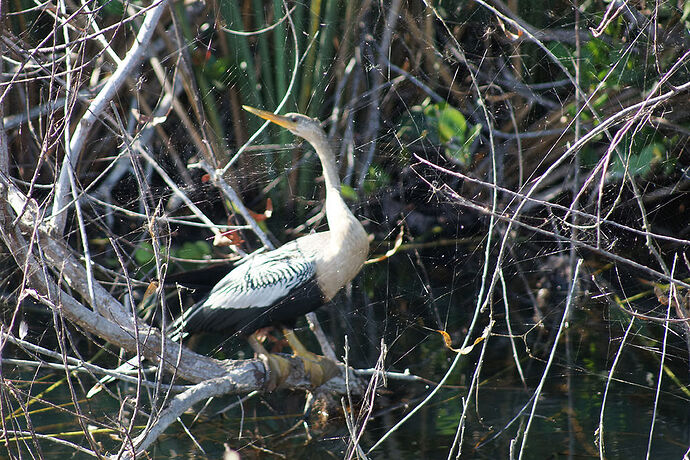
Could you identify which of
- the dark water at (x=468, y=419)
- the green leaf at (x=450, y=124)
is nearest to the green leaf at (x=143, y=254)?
the dark water at (x=468, y=419)

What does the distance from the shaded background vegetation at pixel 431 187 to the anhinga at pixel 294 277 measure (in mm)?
90

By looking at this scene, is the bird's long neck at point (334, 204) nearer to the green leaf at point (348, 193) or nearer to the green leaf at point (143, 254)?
the green leaf at point (348, 193)

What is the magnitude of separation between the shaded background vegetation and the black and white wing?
0.43ft

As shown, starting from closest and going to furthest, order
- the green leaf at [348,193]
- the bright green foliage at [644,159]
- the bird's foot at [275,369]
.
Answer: the bright green foliage at [644,159] → the bird's foot at [275,369] → the green leaf at [348,193]

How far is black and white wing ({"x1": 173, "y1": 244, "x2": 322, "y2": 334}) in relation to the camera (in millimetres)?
2736

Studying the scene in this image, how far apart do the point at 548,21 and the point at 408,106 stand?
57cm

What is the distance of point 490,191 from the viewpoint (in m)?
2.58

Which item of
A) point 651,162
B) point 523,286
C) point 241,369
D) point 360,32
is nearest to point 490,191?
point 523,286

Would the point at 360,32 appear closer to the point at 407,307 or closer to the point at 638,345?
the point at 407,307

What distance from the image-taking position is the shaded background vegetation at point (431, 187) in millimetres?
A: 2326

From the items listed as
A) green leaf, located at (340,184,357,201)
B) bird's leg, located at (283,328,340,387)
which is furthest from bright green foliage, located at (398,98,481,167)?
bird's leg, located at (283,328,340,387)

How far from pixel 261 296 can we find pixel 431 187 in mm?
959

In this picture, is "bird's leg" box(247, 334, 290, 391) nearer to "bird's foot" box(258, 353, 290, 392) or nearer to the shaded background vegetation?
"bird's foot" box(258, 353, 290, 392)

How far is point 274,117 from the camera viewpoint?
276 centimetres
